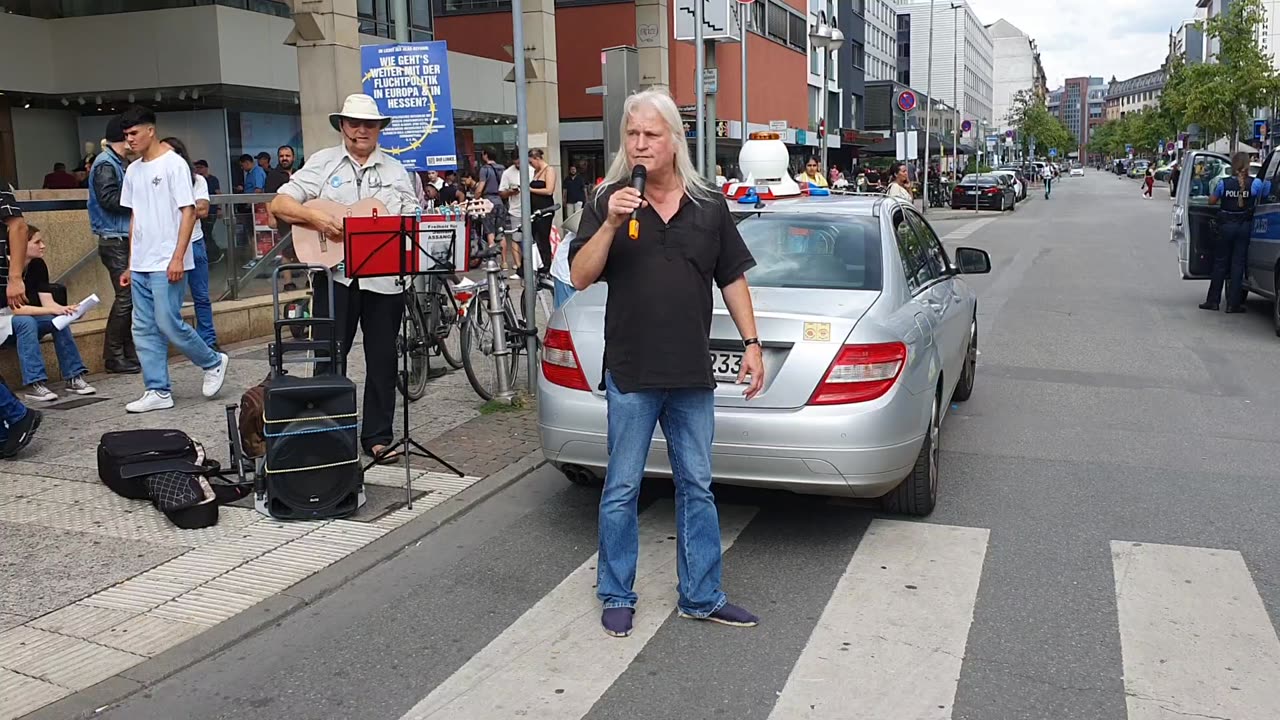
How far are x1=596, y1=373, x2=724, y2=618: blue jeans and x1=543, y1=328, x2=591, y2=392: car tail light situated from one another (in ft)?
3.69

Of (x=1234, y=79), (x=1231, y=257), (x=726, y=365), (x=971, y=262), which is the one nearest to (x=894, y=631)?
(x=726, y=365)

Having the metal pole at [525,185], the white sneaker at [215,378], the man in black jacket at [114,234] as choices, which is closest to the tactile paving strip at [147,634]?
the metal pole at [525,185]

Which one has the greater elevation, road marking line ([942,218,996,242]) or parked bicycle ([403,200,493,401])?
parked bicycle ([403,200,493,401])

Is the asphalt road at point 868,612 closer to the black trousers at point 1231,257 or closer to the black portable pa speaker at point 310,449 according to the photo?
the black portable pa speaker at point 310,449

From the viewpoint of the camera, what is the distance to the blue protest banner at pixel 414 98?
9.41 metres

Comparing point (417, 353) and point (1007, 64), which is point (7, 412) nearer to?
point (417, 353)

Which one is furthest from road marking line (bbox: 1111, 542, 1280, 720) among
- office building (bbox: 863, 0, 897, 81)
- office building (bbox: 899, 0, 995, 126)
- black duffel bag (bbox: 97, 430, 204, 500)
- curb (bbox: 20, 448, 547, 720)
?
office building (bbox: 899, 0, 995, 126)

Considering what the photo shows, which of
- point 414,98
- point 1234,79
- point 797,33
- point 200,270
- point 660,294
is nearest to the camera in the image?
point 660,294

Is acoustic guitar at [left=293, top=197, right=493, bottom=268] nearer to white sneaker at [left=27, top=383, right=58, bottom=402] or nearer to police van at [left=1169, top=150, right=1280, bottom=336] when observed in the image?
white sneaker at [left=27, top=383, right=58, bottom=402]

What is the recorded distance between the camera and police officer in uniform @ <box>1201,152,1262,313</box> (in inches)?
514

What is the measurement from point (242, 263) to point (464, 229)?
5.77m

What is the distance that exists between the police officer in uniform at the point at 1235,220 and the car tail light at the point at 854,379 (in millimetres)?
9774

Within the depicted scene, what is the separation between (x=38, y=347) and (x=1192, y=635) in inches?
303

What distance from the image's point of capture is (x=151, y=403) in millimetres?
8156
